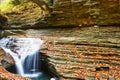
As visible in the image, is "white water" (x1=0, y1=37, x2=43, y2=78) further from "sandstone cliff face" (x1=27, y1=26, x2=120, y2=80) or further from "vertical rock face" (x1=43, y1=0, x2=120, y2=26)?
"vertical rock face" (x1=43, y1=0, x2=120, y2=26)

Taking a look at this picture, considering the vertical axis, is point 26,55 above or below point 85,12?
below

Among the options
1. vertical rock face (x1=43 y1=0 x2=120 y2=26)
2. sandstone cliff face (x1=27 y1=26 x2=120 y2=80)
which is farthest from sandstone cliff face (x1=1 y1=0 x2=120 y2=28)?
sandstone cliff face (x1=27 y1=26 x2=120 y2=80)

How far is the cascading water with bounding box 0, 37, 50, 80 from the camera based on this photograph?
13.8m

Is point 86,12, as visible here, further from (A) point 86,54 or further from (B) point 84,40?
(A) point 86,54

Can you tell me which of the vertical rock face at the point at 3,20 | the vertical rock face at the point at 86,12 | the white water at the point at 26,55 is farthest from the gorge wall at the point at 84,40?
the vertical rock face at the point at 3,20

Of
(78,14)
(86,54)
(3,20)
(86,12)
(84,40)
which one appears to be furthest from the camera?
(3,20)

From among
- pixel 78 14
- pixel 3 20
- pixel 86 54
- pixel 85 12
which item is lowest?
pixel 86 54

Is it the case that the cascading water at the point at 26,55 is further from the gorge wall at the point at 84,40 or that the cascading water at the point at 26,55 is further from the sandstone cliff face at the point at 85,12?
the sandstone cliff face at the point at 85,12

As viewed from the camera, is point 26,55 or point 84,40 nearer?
point 84,40

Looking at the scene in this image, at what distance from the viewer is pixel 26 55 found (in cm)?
1454

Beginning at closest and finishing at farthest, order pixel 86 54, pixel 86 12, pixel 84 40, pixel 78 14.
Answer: pixel 86 54 < pixel 84 40 < pixel 86 12 < pixel 78 14

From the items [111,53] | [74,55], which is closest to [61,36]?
[74,55]

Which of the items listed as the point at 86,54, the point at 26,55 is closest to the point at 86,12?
the point at 86,54

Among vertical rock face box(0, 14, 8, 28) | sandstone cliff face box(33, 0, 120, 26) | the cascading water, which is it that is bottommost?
the cascading water
